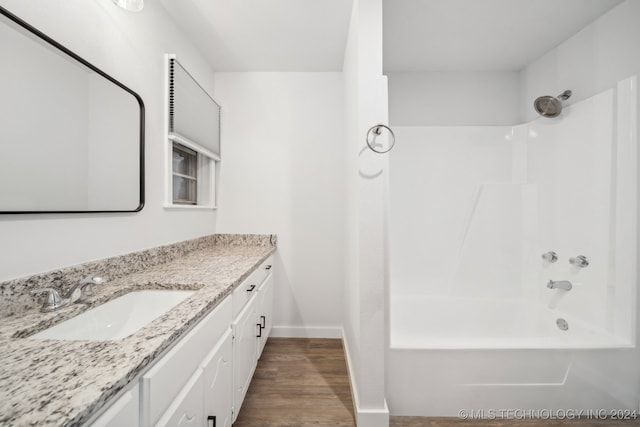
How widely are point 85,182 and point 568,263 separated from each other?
10.1 feet

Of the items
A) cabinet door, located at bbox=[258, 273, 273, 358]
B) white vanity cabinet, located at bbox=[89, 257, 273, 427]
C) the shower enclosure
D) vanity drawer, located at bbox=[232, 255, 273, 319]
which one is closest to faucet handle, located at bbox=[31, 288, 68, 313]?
white vanity cabinet, located at bbox=[89, 257, 273, 427]

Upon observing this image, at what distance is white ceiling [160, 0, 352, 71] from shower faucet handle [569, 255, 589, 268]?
237cm

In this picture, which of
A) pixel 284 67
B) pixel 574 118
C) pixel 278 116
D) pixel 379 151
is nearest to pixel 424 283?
pixel 379 151

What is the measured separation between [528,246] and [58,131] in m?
3.19

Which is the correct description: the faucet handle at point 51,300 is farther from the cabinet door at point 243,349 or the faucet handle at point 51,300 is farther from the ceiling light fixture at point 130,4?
the ceiling light fixture at point 130,4

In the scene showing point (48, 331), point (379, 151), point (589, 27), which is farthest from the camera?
point (589, 27)

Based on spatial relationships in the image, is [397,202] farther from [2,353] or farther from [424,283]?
[2,353]

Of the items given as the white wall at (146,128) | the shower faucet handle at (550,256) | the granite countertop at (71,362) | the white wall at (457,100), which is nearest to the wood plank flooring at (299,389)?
the granite countertop at (71,362)

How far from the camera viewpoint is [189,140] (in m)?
1.89

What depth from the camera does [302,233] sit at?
249cm

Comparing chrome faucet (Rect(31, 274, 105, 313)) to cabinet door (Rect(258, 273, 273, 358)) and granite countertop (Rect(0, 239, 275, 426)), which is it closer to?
granite countertop (Rect(0, 239, 275, 426))

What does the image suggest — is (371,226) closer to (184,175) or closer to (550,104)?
(184,175)

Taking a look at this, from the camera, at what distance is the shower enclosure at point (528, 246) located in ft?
4.88

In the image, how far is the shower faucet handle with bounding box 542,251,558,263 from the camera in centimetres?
202
